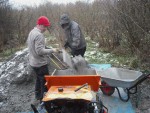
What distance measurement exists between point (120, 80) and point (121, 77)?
0.42 m

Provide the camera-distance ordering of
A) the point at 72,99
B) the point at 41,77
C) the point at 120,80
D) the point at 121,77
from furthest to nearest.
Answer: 1. the point at 121,77
2. the point at 41,77
3. the point at 120,80
4. the point at 72,99

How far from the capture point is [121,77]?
19.6ft

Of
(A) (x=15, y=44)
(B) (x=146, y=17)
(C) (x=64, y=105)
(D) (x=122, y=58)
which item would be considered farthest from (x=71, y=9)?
(C) (x=64, y=105)

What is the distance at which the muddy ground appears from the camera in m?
5.80

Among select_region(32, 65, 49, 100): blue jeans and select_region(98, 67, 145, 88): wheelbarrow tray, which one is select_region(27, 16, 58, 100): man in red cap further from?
select_region(98, 67, 145, 88): wheelbarrow tray

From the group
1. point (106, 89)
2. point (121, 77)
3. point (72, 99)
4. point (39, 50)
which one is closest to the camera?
point (72, 99)

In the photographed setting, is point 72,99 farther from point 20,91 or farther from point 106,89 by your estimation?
point 20,91

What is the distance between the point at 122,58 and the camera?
32.9 feet

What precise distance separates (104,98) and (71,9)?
1262cm

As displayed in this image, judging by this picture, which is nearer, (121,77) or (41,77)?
(41,77)

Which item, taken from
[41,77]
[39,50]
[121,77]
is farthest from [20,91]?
[121,77]

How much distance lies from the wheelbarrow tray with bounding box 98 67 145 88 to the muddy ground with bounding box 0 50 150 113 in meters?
0.34

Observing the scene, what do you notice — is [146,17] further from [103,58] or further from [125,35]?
[103,58]

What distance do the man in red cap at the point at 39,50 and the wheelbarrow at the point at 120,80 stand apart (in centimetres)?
126
